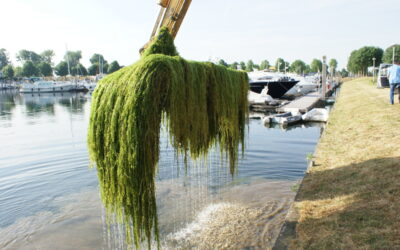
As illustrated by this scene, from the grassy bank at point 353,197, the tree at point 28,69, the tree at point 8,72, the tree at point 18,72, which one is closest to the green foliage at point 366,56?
the grassy bank at point 353,197

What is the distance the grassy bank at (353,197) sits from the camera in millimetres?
3930

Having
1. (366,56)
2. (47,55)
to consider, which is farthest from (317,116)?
(47,55)

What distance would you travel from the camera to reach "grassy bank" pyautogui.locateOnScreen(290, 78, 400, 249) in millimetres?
3930

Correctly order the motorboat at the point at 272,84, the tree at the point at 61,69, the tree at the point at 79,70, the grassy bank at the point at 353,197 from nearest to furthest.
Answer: the grassy bank at the point at 353,197 → the motorboat at the point at 272,84 → the tree at the point at 79,70 → the tree at the point at 61,69

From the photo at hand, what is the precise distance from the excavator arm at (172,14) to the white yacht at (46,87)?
8982 centimetres

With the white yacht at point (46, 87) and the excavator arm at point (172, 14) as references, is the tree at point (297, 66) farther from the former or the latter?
the excavator arm at point (172, 14)

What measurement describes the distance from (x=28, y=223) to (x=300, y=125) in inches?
697

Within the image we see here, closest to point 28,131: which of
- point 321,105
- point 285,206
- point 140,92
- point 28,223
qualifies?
point 28,223

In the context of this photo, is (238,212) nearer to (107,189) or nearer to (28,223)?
(107,189)

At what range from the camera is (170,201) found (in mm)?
7973

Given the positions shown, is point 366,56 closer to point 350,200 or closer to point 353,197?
point 353,197

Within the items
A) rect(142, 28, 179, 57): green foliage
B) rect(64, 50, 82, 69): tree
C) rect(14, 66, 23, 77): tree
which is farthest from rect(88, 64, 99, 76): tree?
rect(142, 28, 179, 57): green foliage

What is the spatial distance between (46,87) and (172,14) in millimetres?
91826

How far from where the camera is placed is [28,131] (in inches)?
798
